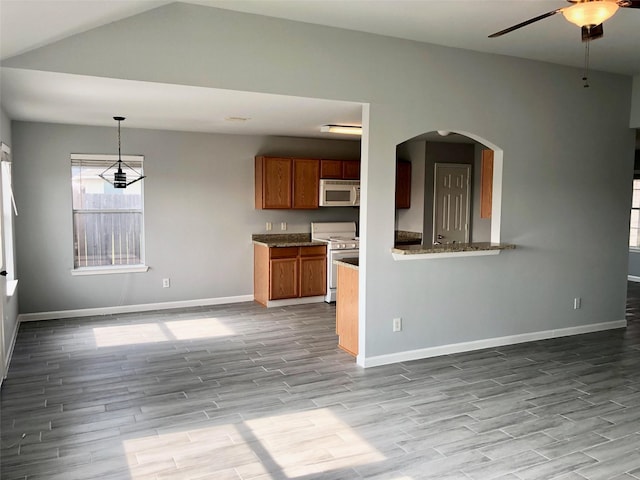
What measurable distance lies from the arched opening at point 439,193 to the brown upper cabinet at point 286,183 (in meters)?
1.33

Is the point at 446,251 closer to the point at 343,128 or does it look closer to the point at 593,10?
the point at 343,128

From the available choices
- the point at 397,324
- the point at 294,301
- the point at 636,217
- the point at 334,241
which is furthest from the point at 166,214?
the point at 636,217

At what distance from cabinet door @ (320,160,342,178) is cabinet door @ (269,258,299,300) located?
133cm

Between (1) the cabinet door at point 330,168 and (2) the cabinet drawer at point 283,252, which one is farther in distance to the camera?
(1) the cabinet door at point 330,168

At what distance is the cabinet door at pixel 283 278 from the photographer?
6941mm

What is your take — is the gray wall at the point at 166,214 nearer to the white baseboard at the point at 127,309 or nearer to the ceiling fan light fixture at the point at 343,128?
the white baseboard at the point at 127,309

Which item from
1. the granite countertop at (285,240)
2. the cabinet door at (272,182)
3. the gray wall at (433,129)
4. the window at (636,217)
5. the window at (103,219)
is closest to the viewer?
the gray wall at (433,129)

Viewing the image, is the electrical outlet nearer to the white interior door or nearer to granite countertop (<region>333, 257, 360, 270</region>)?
granite countertop (<region>333, 257, 360, 270</region>)

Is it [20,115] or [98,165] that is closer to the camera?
[20,115]

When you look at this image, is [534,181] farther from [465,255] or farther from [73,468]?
[73,468]

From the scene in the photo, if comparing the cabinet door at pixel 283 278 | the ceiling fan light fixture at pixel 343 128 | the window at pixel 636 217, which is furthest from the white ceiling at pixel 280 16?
the window at pixel 636 217

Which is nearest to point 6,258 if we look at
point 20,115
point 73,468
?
point 20,115

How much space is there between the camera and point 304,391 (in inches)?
161

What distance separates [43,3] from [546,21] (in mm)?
3366
